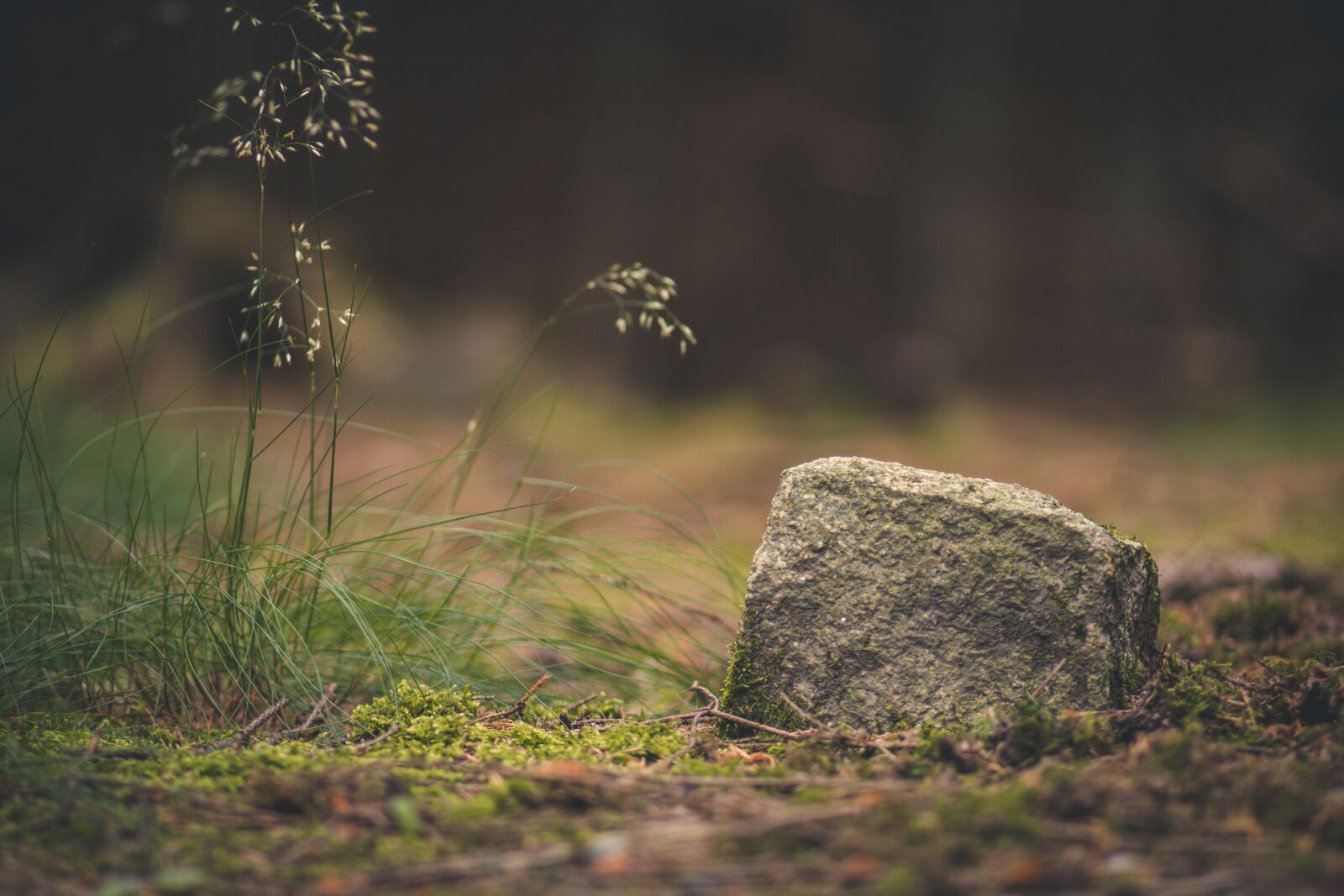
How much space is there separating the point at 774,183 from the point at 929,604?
7.36 meters

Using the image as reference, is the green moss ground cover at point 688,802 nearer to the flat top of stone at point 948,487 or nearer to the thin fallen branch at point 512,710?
the thin fallen branch at point 512,710

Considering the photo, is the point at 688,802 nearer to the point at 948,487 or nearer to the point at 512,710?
the point at 512,710

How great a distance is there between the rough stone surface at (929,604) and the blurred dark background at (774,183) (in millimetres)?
6203

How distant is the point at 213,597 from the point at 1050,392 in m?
7.97

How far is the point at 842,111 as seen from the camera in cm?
873

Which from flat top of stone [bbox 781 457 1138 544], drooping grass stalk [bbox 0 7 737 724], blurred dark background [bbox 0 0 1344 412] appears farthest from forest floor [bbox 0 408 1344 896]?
blurred dark background [bbox 0 0 1344 412]

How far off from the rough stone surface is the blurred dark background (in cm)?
620

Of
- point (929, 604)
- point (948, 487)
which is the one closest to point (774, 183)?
point (948, 487)

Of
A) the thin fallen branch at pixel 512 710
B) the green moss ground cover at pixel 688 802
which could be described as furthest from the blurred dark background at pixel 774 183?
the green moss ground cover at pixel 688 802

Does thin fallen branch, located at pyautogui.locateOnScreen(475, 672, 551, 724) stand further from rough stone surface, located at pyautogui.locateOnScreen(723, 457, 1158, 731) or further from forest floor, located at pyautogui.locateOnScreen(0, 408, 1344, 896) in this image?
rough stone surface, located at pyautogui.locateOnScreen(723, 457, 1158, 731)

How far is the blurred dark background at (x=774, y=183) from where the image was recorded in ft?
27.7

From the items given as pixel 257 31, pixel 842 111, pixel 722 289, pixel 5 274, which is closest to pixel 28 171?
pixel 5 274

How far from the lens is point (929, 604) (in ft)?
6.09

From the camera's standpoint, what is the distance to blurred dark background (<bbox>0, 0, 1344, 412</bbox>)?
8438 mm
